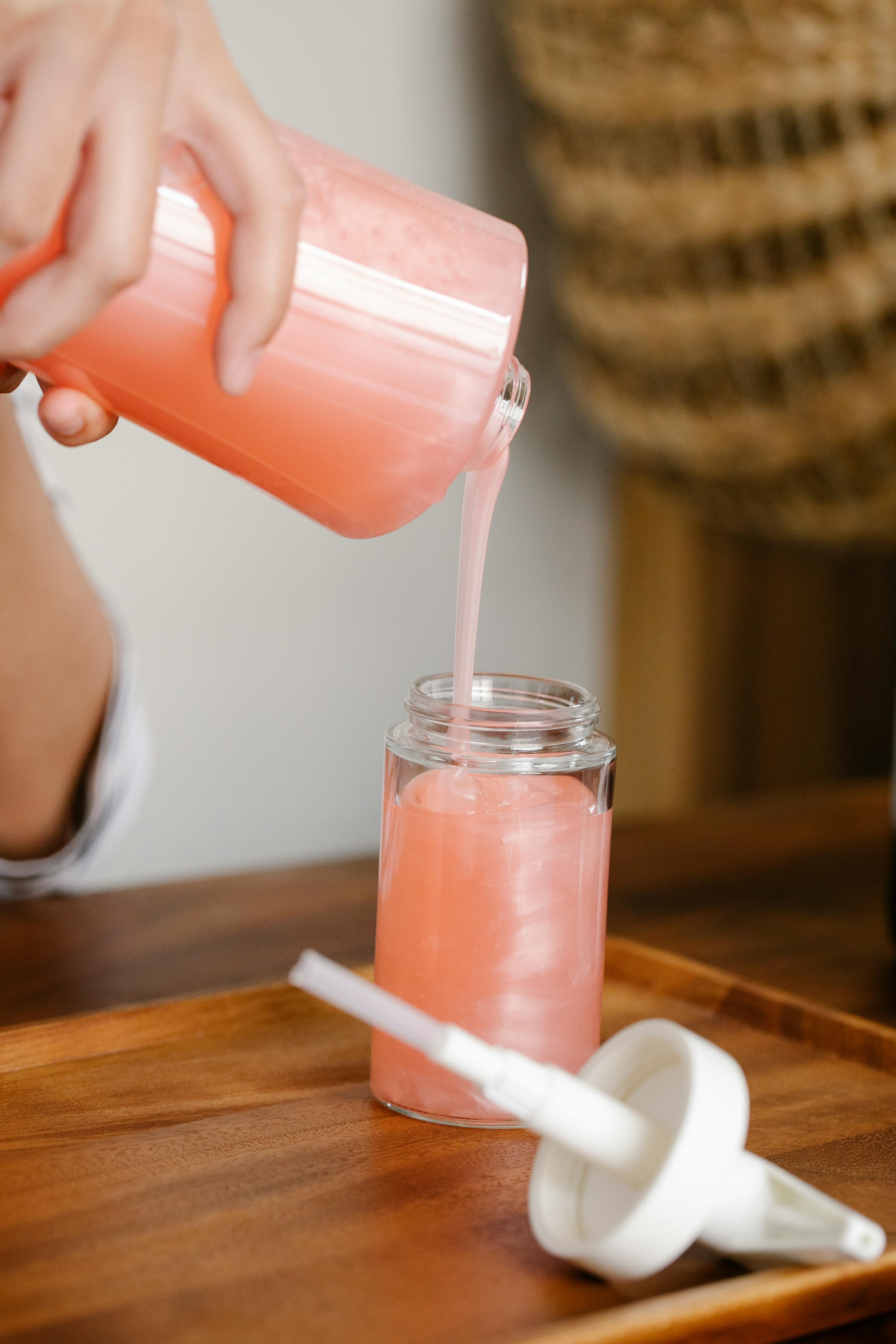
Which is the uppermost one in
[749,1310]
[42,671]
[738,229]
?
[738,229]

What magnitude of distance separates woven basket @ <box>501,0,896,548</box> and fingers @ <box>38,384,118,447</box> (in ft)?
2.29

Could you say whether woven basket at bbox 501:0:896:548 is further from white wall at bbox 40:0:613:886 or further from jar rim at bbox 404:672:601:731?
jar rim at bbox 404:672:601:731

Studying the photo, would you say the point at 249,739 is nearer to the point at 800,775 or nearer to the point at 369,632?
the point at 369,632

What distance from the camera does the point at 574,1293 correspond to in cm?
38

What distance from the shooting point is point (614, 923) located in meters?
0.79

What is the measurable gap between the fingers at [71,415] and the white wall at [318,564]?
642mm

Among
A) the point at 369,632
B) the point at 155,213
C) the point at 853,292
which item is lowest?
the point at 369,632

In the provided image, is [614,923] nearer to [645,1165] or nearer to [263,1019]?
[263,1019]

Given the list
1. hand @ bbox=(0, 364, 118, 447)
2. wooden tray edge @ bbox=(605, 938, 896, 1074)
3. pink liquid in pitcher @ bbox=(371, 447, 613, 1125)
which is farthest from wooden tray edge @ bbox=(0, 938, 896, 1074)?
hand @ bbox=(0, 364, 118, 447)

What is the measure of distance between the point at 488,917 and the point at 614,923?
12.5 inches

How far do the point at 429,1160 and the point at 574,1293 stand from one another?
9cm

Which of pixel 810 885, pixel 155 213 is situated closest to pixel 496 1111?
pixel 155 213

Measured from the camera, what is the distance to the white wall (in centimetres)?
121

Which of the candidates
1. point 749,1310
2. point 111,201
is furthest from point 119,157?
point 749,1310
